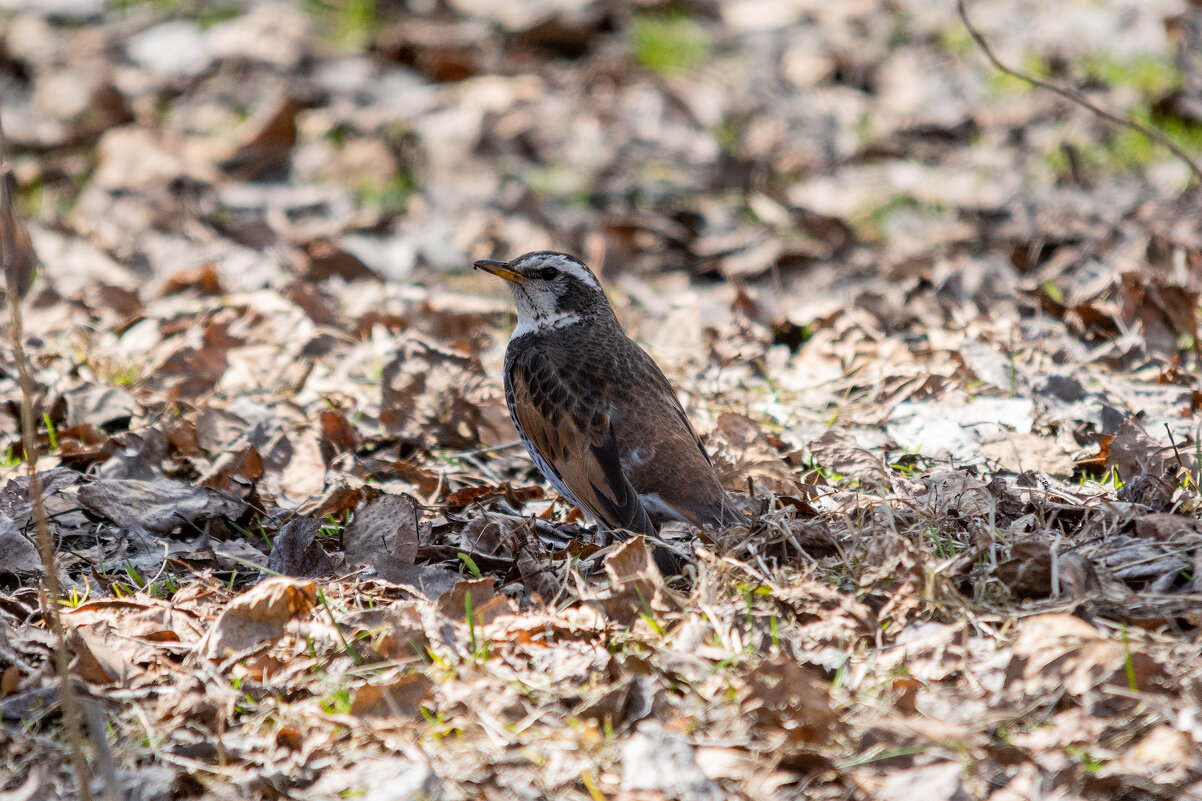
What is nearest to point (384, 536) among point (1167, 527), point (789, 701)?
point (789, 701)

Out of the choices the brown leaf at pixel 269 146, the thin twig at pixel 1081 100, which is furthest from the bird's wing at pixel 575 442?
the brown leaf at pixel 269 146

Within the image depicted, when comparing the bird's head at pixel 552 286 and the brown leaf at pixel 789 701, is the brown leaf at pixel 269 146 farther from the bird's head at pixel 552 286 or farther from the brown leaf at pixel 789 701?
the brown leaf at pixel 789 701

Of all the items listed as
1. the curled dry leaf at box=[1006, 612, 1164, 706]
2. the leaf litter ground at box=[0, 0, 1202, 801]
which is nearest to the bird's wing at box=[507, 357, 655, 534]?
the leaf litter ground at box=[0, 0, 1202, 801]

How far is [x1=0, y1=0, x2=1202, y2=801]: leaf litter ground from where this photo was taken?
336 centimetres

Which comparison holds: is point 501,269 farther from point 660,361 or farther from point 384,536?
point 384,536

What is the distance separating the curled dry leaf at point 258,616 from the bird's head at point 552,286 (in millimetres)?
2371

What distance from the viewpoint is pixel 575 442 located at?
5102 mm

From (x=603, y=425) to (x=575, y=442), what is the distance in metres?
0.15

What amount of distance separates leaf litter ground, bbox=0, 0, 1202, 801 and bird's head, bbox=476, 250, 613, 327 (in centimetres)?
62

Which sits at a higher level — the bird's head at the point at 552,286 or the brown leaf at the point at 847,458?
the bird's head at the point at 552,286

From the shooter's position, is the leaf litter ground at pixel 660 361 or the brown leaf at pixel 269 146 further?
the brown leaf at pixel 269 146

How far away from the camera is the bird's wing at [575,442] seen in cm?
480

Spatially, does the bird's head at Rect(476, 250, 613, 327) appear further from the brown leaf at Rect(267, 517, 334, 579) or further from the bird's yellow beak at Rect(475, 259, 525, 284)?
the brown leaf at Rect(267, 517, 334, 579)

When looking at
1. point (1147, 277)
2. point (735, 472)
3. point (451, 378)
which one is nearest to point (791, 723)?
point (735, 472)
